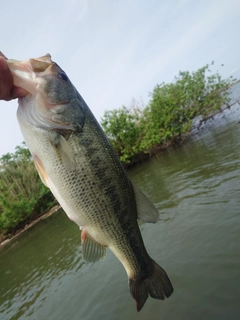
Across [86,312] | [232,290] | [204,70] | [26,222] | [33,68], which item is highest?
[204,70]

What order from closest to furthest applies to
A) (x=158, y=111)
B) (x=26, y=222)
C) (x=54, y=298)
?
1. (x=54, y=298)
2. (x=26, y=222)
3. (x=158, y=111)

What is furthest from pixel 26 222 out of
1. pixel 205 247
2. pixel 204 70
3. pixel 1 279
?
pixel 204 70

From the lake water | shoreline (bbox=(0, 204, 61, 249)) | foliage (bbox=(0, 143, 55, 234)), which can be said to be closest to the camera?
the lake water

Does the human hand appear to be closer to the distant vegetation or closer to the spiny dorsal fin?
the spiny dorsal fin

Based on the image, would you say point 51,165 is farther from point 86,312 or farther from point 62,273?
point 62,273

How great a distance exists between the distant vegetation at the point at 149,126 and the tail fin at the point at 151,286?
22.9 meters

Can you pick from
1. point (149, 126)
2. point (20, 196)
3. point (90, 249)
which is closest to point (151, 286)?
point (90, 249)

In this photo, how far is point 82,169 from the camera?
2316mm

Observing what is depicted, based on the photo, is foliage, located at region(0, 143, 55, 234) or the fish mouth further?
foliage, located at region(0, 143, 55, 234)

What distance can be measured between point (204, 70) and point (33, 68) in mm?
35027

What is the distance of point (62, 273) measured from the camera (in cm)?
995

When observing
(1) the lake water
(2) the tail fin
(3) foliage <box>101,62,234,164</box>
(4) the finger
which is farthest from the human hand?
(3) foliage <box>101,62,234,164</box>

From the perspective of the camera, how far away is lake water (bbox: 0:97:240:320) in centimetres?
562

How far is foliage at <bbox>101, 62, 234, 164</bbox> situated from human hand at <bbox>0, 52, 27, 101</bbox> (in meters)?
26.6
